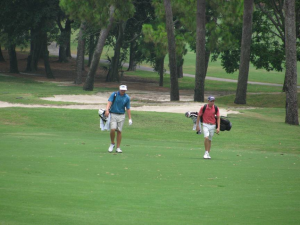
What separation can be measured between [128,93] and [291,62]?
71.6ft

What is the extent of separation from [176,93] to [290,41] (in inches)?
510

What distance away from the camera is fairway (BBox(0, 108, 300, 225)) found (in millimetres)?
9023

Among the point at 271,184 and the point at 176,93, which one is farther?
the point at 176,93

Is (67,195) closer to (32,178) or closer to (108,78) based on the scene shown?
(32,178)

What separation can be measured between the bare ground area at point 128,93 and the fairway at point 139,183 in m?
11.7

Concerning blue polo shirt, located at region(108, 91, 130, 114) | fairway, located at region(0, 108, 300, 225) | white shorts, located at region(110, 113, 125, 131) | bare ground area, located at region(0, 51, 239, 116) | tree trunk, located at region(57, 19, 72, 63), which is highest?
tree trunk, located at region(57, 19, 72, 63)

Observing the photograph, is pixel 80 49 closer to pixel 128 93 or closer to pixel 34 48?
pixel 128 93

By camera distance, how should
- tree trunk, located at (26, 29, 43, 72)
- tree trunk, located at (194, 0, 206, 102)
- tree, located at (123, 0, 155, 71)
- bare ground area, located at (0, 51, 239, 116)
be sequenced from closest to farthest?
bare ground area, located at (0, 51, 239, 116), tree trunk, located at (194, 0, 206, 102), tree, located at (123, 0, 155, 71), tree trunk, located at (26, 29, 43, 72)

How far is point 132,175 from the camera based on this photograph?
43.6 ft

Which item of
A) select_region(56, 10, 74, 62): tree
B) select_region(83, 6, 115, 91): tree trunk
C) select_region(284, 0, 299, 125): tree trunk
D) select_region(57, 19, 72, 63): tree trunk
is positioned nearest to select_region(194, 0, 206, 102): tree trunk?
select_region(83, 6, 115, 91): tree trunk

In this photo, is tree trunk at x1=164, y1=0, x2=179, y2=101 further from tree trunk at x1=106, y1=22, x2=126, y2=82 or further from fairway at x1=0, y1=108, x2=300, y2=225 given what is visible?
fairway at x1=0, y1=108, x2=300, y2=225

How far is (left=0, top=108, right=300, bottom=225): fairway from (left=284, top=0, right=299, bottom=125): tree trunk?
8.06 metres

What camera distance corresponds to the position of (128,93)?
2083 inches

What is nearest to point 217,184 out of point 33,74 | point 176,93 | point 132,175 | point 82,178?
point 132,175
